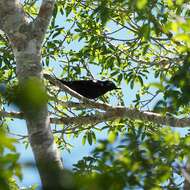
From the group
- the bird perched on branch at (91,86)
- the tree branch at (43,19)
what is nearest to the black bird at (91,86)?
the bird perched on branch at (91,86)

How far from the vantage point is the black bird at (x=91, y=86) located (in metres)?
8.22

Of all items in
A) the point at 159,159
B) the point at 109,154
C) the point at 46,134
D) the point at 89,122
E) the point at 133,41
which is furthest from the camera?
the point at 133,41

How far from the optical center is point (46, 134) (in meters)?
3.94

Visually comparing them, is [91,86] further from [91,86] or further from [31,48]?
[31,48]

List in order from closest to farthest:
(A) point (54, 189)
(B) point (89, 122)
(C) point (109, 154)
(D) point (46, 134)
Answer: (A) point (54, 189) → (C) point (109, 154) → (D) point (46, 134) → (B) point (89, 122)

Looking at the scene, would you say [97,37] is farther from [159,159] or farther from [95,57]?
[159,159]

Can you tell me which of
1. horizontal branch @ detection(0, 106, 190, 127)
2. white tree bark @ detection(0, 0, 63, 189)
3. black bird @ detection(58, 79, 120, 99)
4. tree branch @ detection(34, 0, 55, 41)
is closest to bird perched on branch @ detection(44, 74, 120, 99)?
black bird @ detection(58, 79, 120, 99)

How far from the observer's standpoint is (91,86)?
27.9 ft

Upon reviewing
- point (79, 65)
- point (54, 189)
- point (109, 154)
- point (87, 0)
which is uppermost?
point (87, 0)

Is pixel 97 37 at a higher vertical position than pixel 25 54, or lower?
higher

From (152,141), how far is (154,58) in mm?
4533

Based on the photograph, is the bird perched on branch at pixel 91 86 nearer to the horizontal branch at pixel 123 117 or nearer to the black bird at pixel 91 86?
the black bird at pixel 91 86

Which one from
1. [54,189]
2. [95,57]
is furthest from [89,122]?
[54,189]

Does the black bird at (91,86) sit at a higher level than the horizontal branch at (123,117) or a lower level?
higher
